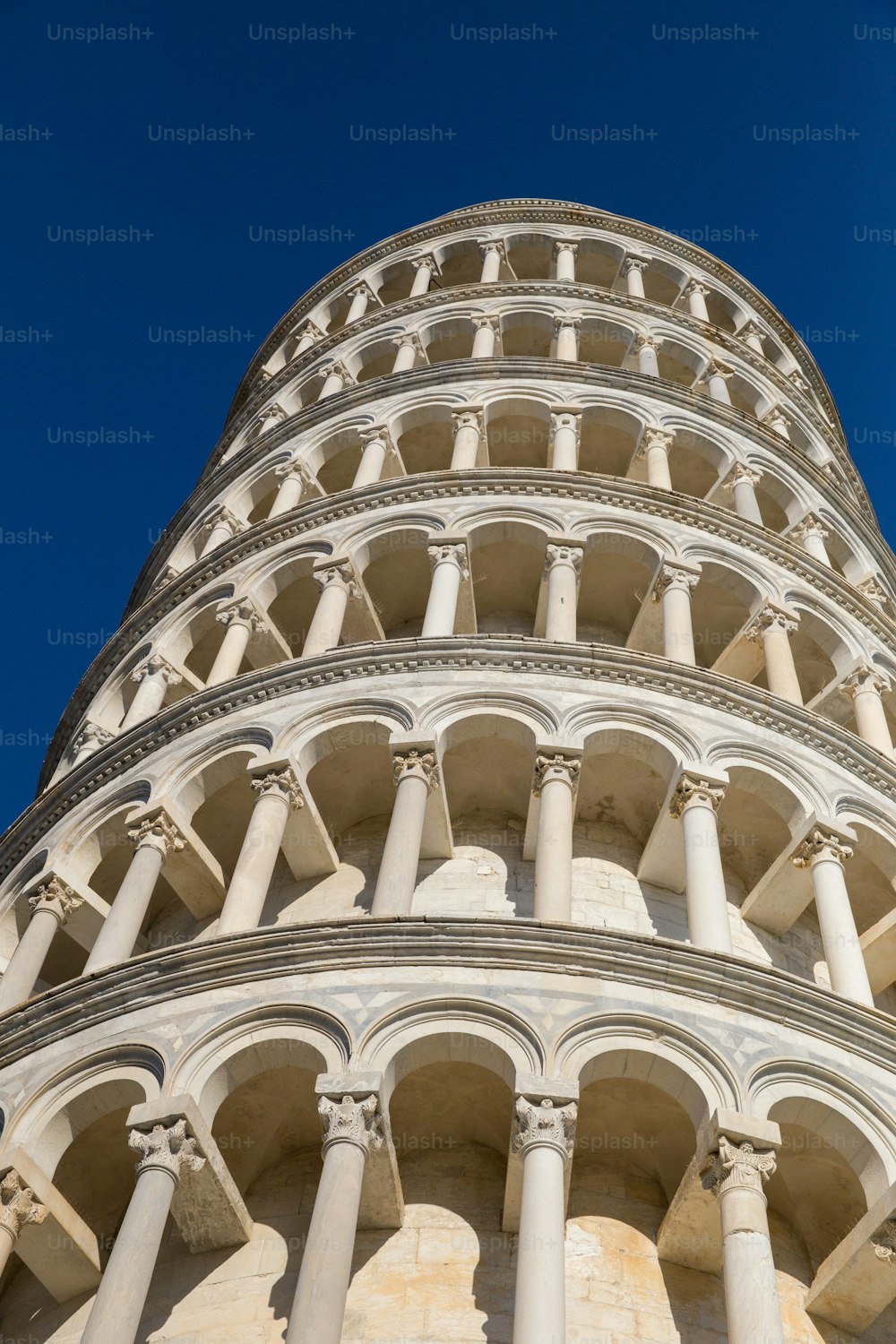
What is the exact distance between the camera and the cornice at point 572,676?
60.2 ft

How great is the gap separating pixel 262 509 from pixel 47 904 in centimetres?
1108

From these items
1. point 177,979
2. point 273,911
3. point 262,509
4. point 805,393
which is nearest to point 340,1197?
point 177,979

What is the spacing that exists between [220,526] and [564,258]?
11179 mm

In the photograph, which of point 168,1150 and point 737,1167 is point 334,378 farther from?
point 737,1167

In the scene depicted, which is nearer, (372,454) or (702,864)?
(702,864)

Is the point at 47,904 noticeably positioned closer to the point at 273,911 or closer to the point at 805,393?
the point at 273,911

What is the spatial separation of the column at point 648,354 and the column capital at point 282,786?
543 inches

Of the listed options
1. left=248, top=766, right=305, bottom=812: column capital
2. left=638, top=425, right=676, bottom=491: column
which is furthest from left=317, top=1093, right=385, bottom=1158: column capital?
left=638, top=425, right=676, bottom=491: column

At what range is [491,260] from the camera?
33.8 metres

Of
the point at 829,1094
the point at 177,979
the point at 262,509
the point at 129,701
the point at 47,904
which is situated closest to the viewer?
the point at 829,1094

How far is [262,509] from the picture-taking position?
90.8ft

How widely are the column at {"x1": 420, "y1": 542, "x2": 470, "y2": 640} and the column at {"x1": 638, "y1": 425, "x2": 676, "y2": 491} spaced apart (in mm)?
4199

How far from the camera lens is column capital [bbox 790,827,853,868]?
16.7 metres

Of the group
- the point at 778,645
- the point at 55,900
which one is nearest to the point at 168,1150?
the point at 55,900
